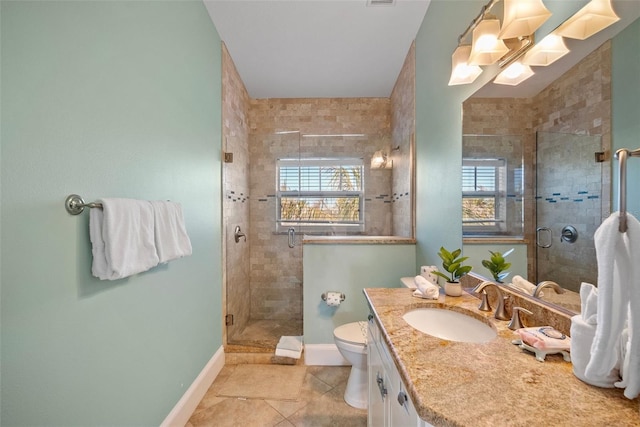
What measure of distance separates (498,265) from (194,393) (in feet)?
6.39

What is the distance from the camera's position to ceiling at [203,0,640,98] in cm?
183

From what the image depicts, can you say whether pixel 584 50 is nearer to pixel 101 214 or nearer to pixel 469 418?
pixel 469 418

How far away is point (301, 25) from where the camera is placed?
198 centimetres

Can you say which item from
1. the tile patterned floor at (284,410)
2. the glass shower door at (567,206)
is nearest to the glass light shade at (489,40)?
the glass shower door at (567,206)

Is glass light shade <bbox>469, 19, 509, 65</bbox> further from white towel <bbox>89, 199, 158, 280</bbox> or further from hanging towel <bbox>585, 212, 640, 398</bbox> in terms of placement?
white towel <bbox>89, 199, 158, 280</bbox>

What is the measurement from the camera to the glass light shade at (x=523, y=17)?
911 millimetres

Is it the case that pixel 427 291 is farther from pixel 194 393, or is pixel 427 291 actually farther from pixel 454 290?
pixel 194 393

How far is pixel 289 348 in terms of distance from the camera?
7.30ft

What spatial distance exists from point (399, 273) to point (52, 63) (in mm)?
2252

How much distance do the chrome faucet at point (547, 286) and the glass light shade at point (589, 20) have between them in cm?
81

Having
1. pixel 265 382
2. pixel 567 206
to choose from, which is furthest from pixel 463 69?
pixel 265 382

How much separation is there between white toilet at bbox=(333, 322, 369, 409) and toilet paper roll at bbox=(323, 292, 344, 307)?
311 mm

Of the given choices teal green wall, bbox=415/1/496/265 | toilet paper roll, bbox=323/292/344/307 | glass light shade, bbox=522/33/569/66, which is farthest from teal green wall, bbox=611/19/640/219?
toilet paper roll, bbox=323/292/344/307

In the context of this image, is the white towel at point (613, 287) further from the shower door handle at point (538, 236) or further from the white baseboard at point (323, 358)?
the white baseboard at point (323, 358)
